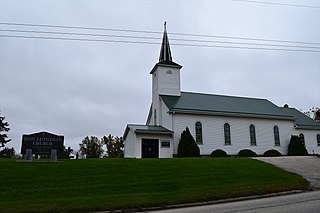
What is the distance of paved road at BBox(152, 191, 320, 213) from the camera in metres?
9.84

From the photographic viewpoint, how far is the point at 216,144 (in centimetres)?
3259

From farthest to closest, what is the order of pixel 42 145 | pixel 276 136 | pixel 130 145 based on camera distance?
pixel 276 136 < pixel 130 145 < pixel 42 145

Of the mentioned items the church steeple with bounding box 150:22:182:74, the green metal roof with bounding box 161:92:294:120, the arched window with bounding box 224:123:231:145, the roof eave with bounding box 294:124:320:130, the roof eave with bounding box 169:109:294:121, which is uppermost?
the church steeple with bounding box 150:22:182:74

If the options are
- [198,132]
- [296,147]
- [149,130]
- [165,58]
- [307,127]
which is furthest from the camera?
[307,127]

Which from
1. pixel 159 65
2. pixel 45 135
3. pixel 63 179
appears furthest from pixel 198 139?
pixel 63 179

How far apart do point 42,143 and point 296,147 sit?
2726 centimetres

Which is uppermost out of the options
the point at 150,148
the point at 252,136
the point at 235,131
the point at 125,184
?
the point at 235,131

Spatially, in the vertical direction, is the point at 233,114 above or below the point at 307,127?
above

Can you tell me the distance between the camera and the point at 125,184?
14062 mm

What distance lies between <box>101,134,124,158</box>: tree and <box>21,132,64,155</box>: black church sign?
133 feet

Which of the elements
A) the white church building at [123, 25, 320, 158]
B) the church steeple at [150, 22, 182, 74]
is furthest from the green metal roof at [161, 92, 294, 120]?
the church steeple at [150, 22, 182, 74]

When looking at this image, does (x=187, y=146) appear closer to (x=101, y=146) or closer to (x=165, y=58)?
(x=165, y=58)

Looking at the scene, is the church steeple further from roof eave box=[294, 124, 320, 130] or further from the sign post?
the sign post

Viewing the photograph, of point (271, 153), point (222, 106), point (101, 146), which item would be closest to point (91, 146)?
point (101, 146)
